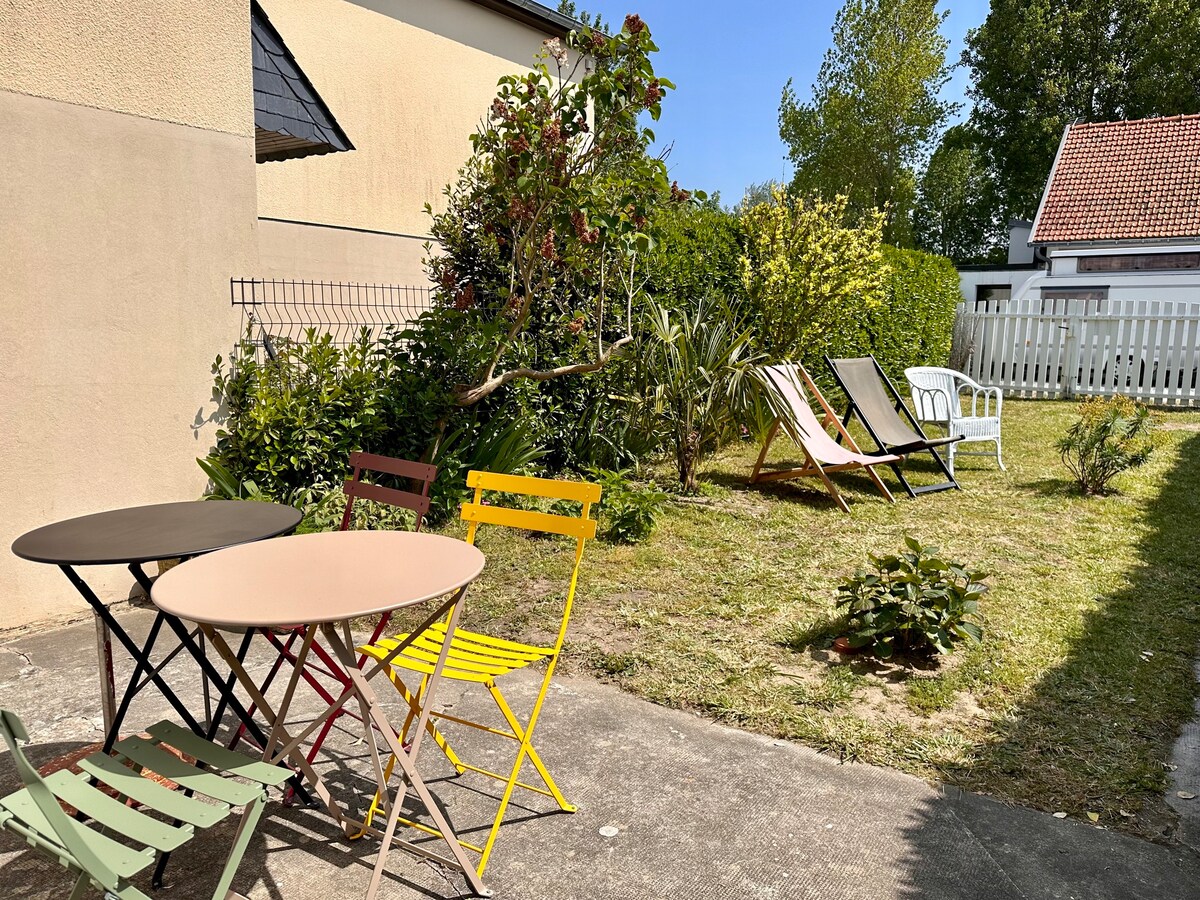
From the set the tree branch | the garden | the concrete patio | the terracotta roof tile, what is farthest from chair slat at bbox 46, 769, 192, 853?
the terracotta roof tile

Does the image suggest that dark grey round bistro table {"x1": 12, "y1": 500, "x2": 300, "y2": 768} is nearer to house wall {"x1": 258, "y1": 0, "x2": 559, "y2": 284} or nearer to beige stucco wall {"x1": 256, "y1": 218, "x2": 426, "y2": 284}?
beige stucco wall {"x1": 256, "y1": 218, "x2": 426, "y2": 284}

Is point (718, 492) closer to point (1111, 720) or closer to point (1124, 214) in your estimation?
point (1111, 720)

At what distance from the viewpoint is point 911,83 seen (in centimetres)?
3061

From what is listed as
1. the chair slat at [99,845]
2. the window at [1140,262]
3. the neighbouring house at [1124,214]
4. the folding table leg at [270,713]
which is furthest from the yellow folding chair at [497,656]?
the window at [1140,262]

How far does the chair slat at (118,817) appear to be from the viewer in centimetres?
176

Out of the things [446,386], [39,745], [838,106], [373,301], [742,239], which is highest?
[838,106]

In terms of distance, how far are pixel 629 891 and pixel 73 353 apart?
3927 mm

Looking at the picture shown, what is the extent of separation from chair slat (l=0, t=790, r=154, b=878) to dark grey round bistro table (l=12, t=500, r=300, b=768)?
22.0 inches

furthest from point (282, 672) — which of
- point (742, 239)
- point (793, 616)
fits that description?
point (742, 239)

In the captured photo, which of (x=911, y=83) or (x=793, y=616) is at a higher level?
(x=911, y=83)

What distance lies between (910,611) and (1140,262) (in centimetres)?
2202

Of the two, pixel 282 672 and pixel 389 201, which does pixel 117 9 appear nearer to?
pixel 282 672

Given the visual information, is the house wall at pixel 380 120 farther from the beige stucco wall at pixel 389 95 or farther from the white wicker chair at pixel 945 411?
the white wicker chair at pixel 945 411

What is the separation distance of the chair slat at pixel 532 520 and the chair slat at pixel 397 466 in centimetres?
19
